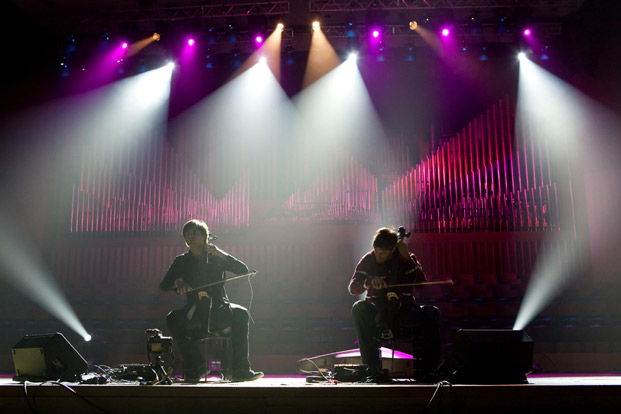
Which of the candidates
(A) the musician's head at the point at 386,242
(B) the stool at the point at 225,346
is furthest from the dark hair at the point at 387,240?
(B) the stool at the point at 225,346

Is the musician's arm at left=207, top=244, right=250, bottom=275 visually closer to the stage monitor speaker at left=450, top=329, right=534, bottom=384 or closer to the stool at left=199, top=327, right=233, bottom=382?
the stool at left=199, top=327, right=233, bottom=382

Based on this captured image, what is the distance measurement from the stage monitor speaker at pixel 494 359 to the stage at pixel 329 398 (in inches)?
13.1

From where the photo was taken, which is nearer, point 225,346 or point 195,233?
point 195,233

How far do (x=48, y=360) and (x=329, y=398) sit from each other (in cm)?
193

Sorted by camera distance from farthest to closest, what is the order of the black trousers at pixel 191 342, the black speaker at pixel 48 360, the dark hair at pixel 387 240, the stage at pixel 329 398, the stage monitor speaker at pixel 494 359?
the black trousers at pixel 191 342
the dark hair at pixel 387 240
the black speaker at pixel 48 360
the stage monitor speaker at pixel 494 359
the stage at pixel 329 398

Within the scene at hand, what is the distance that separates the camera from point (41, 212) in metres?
7.45

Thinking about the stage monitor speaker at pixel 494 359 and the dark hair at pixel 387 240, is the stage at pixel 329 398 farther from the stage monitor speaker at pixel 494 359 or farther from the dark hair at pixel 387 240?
the dark hair at pixel 387 240

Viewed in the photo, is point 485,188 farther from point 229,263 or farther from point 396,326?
point 229,263

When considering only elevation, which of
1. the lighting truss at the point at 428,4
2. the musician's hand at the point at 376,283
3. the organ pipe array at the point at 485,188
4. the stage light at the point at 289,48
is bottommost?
the musician's hand at the point at 376,283

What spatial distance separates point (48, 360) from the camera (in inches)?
135

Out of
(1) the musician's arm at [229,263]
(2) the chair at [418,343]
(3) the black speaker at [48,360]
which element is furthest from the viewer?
(1) the musician's arm at [229,263]

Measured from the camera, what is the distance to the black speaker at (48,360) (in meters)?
3.44

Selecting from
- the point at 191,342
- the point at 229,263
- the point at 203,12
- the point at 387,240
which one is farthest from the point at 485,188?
the point at 191,342

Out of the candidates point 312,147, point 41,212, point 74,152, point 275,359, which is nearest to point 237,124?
point 312,147
